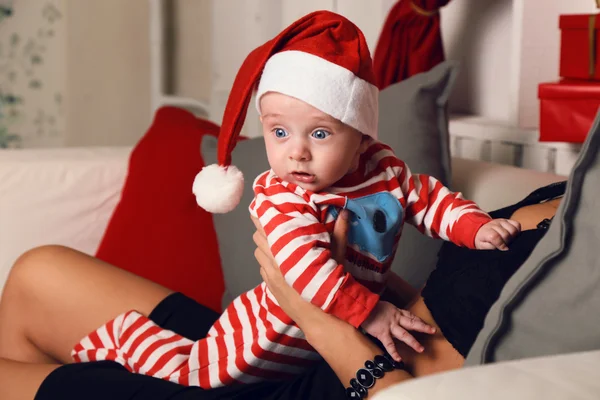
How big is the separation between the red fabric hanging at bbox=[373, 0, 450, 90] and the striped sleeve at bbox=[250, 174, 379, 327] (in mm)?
1002

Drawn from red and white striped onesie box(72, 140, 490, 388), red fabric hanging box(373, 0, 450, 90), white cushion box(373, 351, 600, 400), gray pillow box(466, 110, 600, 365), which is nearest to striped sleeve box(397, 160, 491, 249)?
red and white striped onesie box(72, 140, 490, 388)

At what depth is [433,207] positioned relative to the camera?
107cm

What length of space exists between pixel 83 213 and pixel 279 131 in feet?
3.35

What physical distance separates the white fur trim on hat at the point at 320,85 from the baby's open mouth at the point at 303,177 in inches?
3.4

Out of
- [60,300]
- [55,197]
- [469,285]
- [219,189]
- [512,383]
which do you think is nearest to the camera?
[512,383]

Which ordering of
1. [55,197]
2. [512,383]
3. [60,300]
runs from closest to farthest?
[512,383] < [60,300] < [55,197]

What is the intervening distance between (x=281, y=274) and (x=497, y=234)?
294 mm

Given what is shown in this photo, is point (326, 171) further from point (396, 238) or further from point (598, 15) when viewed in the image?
point (598, 15)

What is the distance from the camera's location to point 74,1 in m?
3.44

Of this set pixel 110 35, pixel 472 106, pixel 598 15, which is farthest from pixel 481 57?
pixel 110 35

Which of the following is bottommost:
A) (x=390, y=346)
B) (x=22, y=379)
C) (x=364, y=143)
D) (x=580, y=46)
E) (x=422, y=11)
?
(x=22, y=379)

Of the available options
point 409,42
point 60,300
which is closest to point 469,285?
point 60,300

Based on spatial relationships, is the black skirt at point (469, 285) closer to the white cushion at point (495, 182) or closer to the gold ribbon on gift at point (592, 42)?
the white cushion at point (495, 182)

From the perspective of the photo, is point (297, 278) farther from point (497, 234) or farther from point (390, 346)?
point (497, 234)
